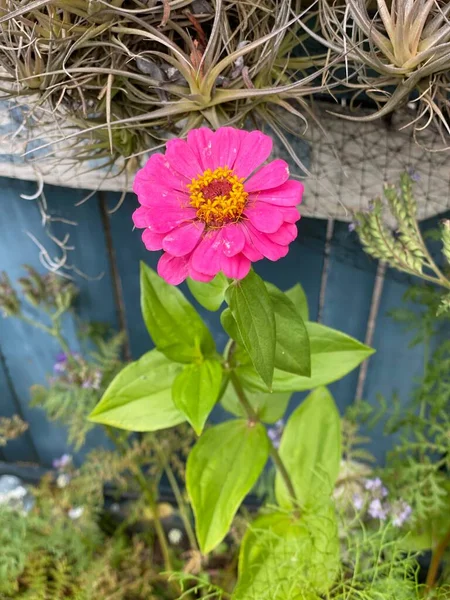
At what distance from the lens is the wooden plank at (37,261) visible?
2.43 ft

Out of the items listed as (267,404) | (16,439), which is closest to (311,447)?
(267,404)

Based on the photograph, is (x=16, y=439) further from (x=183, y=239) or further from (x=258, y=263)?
(x=183, y=239)

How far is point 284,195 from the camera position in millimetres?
429

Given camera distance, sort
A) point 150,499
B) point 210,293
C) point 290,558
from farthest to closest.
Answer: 1. point 150,499
2. point 290,558
3. point 210,293

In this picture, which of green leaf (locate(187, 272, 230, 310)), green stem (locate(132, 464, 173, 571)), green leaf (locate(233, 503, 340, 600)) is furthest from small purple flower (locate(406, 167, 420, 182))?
green stem (locate(132, 464, 173, 571))

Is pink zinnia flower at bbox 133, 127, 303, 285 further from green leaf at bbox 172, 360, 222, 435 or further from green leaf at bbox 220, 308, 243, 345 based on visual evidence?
green leaf at bbox 172, 360, 222, 435

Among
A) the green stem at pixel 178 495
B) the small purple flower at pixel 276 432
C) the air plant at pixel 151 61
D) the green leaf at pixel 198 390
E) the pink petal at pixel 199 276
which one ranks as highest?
the air plant at pixel 151 61

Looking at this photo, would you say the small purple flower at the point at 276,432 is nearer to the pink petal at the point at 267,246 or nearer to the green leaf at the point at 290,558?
the green leaf at the point at 290,558

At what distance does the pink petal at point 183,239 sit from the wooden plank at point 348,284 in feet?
1.09

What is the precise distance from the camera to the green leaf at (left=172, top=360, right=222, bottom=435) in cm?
55

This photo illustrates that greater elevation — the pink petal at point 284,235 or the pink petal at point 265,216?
the pink petal at point 265,216

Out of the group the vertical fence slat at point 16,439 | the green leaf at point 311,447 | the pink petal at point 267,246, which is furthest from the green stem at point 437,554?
the vertical fence slat at point 16,439

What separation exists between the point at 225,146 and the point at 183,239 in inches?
3.2

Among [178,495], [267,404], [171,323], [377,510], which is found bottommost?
[178,495]
